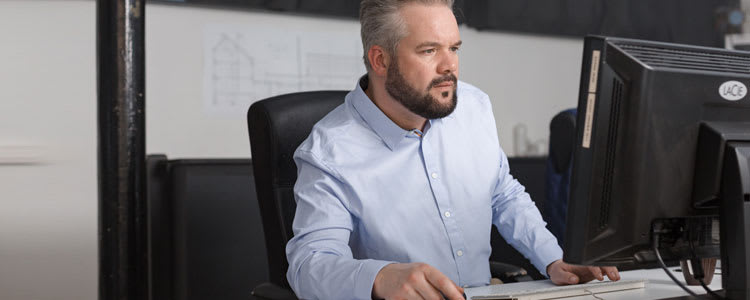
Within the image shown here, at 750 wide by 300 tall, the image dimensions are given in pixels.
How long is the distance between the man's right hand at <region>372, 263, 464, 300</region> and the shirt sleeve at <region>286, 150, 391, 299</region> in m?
0.05

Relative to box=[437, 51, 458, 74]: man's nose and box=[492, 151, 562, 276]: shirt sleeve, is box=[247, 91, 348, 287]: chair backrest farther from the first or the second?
box=[492, 151, 562, 276]: shirt sleeve

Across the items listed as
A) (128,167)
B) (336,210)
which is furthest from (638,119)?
(128,167)

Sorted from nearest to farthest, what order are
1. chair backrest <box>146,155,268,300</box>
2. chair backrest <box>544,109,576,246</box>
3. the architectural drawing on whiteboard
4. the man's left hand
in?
the man's left hand, chair backrest <box>544,109,576,246</box>, chair backrest <box>146,155,268,300</box>, the architectural drawing on whiteboard

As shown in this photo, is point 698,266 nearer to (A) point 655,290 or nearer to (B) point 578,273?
(A) point 655,290

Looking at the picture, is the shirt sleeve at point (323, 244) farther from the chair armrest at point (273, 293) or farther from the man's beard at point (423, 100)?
the man's beard at point (423, 100)

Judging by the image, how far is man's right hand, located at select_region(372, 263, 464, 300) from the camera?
972mm

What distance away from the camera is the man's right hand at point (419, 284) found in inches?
38.3

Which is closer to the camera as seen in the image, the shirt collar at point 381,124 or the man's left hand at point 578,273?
the man's left hand at point 578,273

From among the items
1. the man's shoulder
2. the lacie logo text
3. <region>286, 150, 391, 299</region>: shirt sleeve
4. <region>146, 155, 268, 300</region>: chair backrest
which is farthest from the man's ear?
<region>146, 155, 268, 300</region>: chair backrest

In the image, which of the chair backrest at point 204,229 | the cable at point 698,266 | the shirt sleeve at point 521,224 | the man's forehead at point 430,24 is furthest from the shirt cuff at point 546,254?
the chair backrest at point 204,229

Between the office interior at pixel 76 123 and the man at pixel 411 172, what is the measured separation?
1.14m

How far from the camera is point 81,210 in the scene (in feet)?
9.46

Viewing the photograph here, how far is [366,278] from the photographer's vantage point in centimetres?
109

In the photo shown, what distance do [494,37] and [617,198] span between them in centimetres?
283
